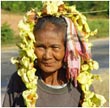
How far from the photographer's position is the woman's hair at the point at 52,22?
2.92m

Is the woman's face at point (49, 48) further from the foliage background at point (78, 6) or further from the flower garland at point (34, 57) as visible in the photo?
the foliage background at point (78, 6)

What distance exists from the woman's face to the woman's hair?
0.02 meters

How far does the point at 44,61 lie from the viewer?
287 centimetres

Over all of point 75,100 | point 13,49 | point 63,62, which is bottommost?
point 13,49

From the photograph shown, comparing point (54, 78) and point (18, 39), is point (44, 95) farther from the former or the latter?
point (18, 39)

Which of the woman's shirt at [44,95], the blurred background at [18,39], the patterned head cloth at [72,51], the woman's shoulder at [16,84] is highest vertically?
the patterned head cloth at [72,51]

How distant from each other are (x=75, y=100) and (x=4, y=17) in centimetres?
1862

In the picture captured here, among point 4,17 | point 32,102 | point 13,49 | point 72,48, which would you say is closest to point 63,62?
point 72,48

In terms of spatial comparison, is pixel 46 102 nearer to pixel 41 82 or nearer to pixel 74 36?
pixel 41 82

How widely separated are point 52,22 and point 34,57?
0.23 metres

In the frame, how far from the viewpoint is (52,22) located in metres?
2.93

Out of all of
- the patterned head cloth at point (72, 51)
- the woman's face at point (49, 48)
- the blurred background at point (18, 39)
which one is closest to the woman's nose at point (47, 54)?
the woman's face at point (49, 48)

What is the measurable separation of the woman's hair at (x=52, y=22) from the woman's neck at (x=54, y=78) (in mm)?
237

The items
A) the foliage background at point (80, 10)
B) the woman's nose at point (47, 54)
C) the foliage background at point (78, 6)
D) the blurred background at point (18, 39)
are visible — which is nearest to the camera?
the woman's nose at point (47, 54)
